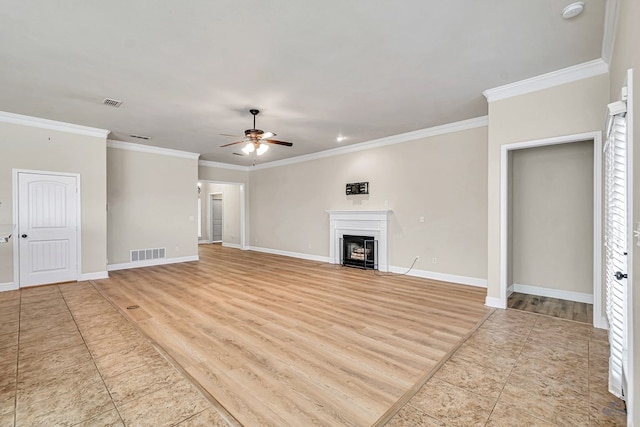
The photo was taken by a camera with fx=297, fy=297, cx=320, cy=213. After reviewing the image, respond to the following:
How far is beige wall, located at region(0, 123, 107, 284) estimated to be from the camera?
5.13m

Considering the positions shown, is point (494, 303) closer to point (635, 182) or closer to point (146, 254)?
point (635, 182)

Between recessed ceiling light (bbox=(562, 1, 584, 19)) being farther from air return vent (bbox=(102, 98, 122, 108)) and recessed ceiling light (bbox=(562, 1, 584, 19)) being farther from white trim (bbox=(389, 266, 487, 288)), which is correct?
air return vent (bbox=(102, 98, 122, 108))

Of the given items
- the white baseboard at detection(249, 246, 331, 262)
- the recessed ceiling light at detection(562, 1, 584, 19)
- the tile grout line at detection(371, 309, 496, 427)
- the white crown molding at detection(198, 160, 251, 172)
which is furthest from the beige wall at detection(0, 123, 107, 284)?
the recessed ceiling light at detection(562, 1, 584, 19)

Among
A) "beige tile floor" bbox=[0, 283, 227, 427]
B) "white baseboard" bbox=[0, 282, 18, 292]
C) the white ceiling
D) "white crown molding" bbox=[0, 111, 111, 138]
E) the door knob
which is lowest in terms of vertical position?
"beige tile floor" bbox=[0, 283, 227, 427]

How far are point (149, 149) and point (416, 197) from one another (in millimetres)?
6562

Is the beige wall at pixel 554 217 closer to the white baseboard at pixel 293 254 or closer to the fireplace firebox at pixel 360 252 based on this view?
the fireplace firebox at pixel 360 252

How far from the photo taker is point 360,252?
727cm

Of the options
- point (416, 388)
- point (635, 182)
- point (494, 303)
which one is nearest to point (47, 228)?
point (416, 388)

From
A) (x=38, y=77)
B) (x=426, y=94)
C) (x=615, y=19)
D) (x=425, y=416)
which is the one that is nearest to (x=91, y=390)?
(x=425, y=416)

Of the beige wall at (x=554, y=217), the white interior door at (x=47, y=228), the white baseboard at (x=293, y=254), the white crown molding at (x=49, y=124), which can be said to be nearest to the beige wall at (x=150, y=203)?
the white crown molding at (x=49, y=124)

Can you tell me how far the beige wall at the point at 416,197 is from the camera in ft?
17.9

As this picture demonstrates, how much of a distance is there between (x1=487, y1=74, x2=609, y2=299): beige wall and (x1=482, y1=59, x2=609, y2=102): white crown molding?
52 millimetres

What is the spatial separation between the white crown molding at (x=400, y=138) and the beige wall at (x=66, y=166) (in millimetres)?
4823

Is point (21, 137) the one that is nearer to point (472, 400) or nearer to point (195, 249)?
point (195, 249)
